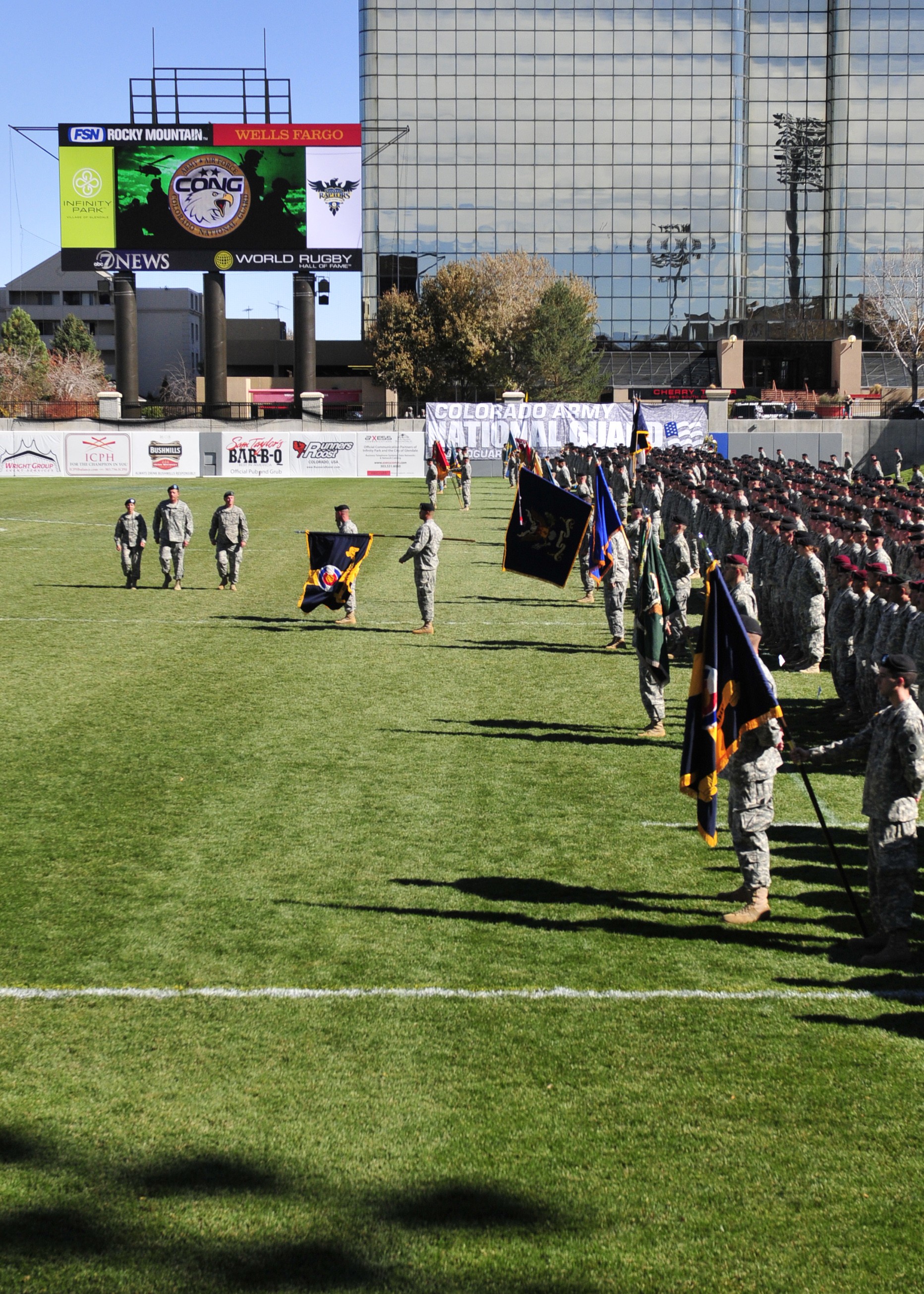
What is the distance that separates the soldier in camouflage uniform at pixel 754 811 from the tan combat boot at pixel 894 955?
0.99 m

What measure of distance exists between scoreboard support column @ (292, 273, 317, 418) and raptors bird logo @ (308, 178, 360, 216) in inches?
212

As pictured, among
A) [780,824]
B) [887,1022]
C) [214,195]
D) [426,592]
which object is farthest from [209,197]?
[887,1022]

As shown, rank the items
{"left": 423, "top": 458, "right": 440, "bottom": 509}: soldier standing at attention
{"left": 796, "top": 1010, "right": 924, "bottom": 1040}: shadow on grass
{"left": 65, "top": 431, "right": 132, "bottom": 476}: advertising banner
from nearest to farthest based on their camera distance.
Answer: {"left": 796, "top": 1010, "right": 924, "bottom": 1040}: shadow on grass < {"left": 423, "top": 458, "right": 440, "bottom": 509}: soldier standing at attention < {"left": 65, "top": 431, "right": 132, "bottom": 476}: advertising banner

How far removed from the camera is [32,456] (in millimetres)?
57031

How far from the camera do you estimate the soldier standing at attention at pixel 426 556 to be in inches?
773

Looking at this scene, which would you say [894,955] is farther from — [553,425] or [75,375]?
[75,375]

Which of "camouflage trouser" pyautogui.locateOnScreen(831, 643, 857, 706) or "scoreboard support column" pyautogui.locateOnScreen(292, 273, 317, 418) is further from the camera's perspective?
"scoreboard support column" pyautogui.locateOnScreen(292, 273, 317, 418)

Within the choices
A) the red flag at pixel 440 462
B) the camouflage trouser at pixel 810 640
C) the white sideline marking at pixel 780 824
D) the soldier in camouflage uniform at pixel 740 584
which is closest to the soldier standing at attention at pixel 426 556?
the camouflage trouser at pixel 810 640

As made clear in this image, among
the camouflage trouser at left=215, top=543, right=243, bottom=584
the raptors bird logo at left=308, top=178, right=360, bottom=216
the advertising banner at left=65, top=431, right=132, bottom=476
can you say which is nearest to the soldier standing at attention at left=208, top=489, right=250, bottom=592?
the camouflage trouser at left=215, top=543, right=243, bottom=584

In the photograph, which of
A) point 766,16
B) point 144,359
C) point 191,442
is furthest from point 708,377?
point 144,359

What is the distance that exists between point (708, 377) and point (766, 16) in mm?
26237

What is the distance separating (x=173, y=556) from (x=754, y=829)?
18131mm

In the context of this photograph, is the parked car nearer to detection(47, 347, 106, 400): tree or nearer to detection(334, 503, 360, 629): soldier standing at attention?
detection(334, 503, 360, 629): soldier standing at attention

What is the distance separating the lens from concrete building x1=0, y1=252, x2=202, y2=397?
13325 centimetres
